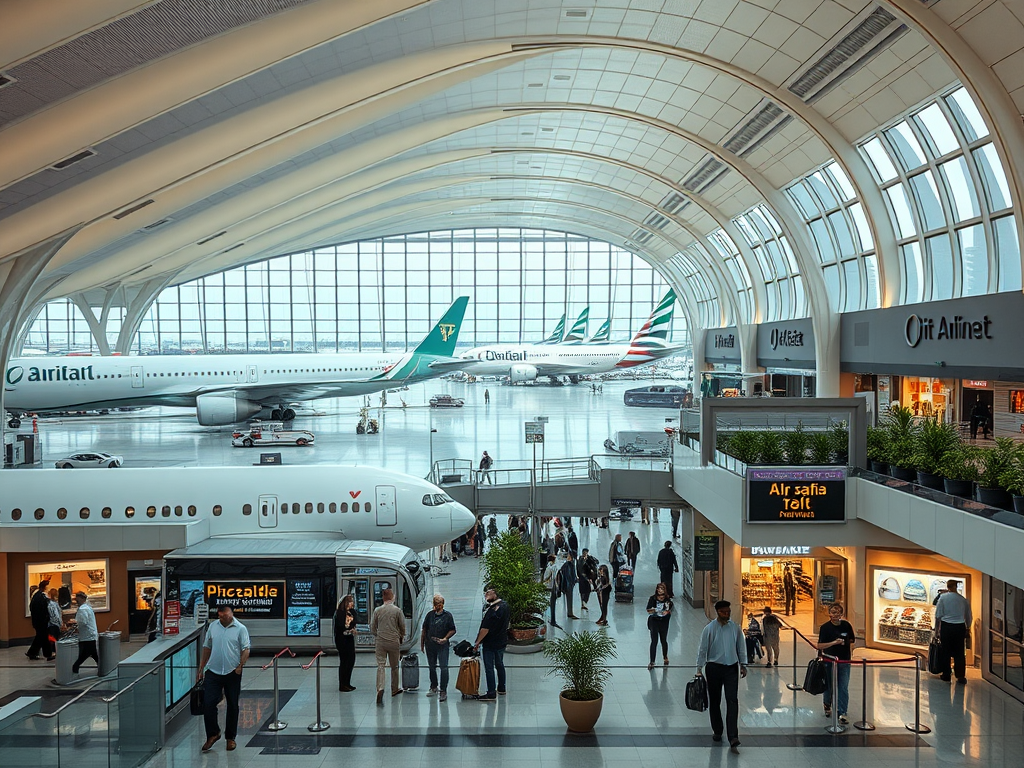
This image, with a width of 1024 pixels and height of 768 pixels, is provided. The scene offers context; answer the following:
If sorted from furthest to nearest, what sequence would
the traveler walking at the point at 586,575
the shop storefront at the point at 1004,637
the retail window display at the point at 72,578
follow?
the traveler walking at the point at 586,575, the retail window display at the point at 72,578, the shop storefront at the point at 1004,637

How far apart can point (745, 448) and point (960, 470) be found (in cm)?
354

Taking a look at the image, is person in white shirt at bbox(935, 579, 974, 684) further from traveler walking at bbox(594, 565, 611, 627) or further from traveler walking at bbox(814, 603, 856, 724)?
traveler walking at bbox(594, 565, 611, 627)

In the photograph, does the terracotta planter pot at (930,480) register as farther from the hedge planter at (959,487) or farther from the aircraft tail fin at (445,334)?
the aircraft tail fin at (445,334)

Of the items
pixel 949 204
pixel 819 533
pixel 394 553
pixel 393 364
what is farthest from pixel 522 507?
pixel 393 364

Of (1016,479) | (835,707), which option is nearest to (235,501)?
(835,707)

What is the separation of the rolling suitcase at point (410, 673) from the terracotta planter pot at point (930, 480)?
8199 millimetres

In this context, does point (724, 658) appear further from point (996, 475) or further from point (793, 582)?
point (793, 582)

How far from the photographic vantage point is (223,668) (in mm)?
9445

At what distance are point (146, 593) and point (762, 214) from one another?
2644cm

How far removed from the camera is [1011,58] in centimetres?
1486

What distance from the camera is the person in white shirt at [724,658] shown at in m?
9.41

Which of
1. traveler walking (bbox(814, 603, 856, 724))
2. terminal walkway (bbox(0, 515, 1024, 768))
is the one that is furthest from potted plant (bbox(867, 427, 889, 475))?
traveler walking (bbox(814, 603, 856, 724))

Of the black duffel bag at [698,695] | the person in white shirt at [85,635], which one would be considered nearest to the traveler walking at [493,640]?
the black duffel bag at [698,695]

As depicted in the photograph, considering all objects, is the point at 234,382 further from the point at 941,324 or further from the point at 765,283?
the point at 941,324
